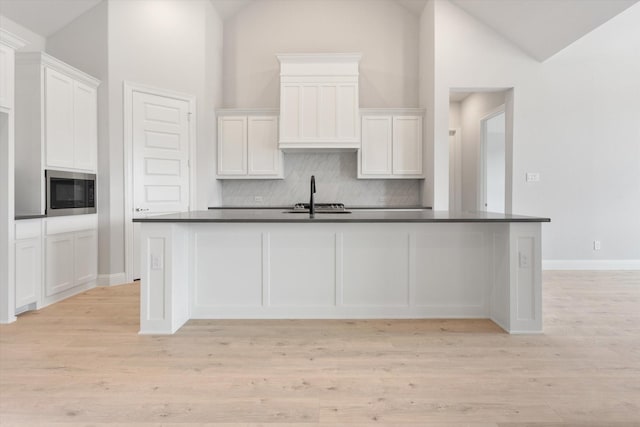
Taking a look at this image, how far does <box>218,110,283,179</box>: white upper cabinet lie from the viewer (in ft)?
20.0

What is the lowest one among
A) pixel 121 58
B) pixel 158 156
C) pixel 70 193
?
pixel 70 193

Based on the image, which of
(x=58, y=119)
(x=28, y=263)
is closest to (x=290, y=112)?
(x=58, y=119)

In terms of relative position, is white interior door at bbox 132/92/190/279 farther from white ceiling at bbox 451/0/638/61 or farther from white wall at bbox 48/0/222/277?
white ceiling at bbox 451/0/638/61

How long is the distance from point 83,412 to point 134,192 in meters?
3.45

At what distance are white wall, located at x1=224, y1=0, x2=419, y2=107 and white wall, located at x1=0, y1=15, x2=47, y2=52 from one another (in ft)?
8.03

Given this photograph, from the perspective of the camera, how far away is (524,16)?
5.05m

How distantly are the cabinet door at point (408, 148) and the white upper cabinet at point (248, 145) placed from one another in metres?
1.74

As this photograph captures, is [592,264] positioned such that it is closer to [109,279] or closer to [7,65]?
[109,279]

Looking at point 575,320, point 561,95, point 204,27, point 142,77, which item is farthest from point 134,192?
point 561,95

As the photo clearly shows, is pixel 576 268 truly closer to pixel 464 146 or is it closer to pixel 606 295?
pixel 606 295

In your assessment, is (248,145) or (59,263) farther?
(248,145)

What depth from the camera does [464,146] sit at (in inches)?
307

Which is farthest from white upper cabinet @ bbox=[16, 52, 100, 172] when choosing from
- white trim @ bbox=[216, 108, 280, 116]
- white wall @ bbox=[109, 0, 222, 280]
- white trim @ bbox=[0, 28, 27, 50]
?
white trim @ bbox=[216, 108, 280, 116]

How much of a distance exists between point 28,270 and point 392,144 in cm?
463
